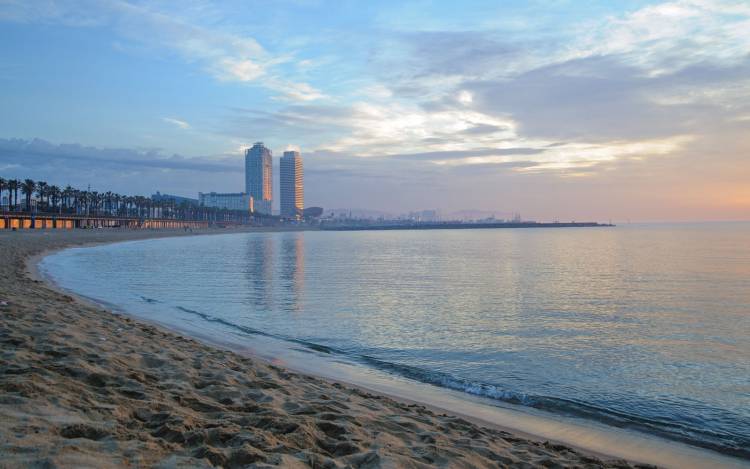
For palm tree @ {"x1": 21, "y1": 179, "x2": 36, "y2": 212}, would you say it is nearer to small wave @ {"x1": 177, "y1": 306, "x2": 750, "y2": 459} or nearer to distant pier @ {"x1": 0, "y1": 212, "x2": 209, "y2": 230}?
distant pier @ {"x1": 0, "y1": 212, "x2": 209, "y2": 230}

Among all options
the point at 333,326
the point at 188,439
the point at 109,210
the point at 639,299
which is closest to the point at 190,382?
the point at 188,439

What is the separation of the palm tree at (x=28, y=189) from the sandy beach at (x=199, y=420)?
5438 inches

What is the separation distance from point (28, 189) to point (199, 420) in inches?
5731

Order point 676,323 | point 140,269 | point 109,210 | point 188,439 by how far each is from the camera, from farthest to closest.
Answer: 1. point 109,210
2. point 140,269
3. point 676,323
4. point 188,439

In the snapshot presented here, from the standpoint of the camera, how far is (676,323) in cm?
1984

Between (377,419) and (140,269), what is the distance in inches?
1510

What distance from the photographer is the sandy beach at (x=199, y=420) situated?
4.91 meters

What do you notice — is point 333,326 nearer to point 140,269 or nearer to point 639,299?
point 639,299

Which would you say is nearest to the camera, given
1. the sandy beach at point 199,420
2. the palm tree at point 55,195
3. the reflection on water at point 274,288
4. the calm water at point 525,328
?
the sandy beach at point 199,420

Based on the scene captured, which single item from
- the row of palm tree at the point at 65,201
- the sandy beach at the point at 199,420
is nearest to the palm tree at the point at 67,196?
the row of palm tree at the point at 65,201

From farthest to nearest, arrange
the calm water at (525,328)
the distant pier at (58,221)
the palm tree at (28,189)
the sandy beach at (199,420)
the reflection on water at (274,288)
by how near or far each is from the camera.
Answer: the palm tree at (28,189) < the distant pier at (58,221) < the reflection on water at (274,288) < the calm water at (525,328) < the sandy beach at (199,420)

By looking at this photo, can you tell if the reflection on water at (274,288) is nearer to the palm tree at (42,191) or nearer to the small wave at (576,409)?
the small wave at (576,409)

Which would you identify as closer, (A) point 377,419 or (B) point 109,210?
(A) point 377,419

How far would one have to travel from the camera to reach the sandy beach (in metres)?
4.91
